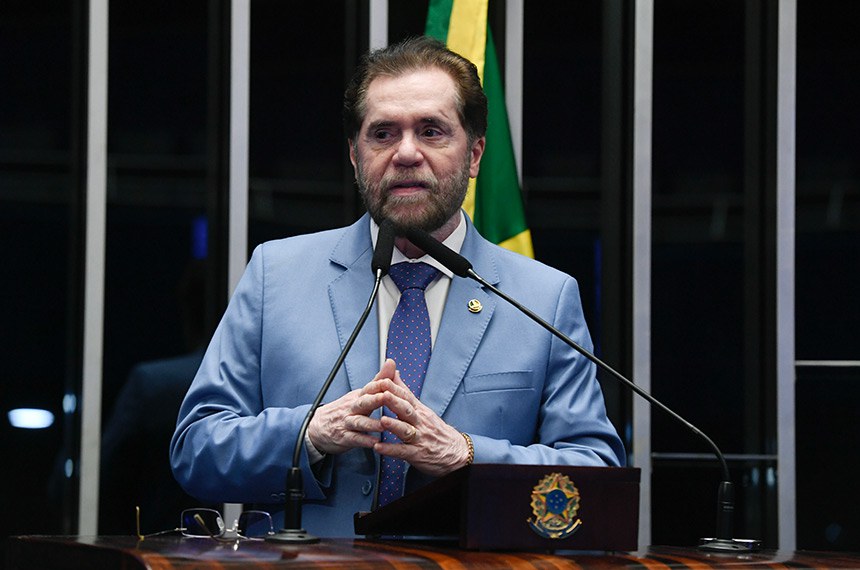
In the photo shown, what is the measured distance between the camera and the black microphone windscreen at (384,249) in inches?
73.5

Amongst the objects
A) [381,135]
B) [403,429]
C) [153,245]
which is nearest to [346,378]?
[403,429]

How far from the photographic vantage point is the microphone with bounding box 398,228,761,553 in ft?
5.65

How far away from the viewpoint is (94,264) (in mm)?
3559

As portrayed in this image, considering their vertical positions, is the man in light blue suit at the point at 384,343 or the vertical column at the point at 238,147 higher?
the vertical column at the point at 238,147

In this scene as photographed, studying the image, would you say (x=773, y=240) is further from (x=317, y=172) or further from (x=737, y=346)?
(x=317, y=172)

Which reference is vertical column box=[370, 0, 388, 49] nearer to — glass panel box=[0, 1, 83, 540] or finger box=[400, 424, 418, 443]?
glass panel box=[0, 1, 83, 540]

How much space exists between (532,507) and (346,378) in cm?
62

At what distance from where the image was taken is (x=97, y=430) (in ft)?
11.6

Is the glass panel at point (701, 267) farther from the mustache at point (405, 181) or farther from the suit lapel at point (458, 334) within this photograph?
the mustache at point (405, 181)

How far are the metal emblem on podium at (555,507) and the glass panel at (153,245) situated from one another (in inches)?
83.1

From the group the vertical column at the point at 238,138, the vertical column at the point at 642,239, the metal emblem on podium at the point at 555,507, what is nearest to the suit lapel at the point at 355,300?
the metal emblem on podium at the point at 555,507

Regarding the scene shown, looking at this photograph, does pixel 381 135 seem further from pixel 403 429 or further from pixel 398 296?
pixel 403 429

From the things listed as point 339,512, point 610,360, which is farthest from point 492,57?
point 339,512

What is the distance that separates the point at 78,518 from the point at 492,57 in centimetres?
170
